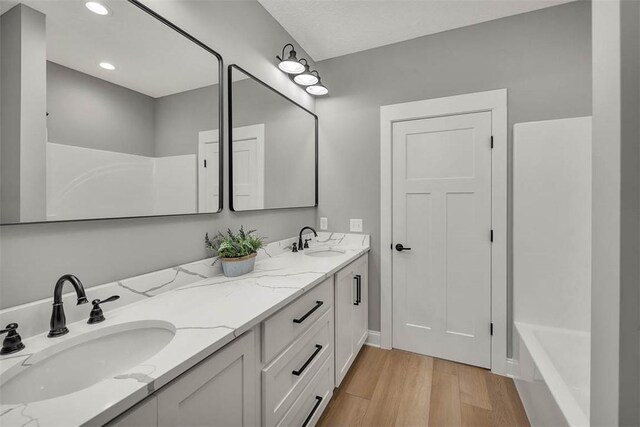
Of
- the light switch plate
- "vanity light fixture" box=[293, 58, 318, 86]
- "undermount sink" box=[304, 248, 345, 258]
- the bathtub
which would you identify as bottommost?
the bathtub

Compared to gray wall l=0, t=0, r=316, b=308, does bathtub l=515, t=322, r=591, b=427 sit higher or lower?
lower

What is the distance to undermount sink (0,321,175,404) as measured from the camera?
2.29 feet

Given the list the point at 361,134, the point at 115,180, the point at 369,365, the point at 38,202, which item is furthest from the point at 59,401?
the point at 361,134

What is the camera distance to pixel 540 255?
73.7 inches

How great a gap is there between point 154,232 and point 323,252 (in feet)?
4.38

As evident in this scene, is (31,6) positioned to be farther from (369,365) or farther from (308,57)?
(369,365)

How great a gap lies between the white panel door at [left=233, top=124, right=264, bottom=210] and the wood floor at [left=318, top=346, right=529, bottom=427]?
138 cm

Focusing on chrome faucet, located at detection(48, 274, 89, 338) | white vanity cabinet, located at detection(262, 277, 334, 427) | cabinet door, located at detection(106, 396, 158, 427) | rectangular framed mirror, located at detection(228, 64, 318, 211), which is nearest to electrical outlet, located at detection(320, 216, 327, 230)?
rectangular framed mirror, located at detection(228, 64, 318, 211)

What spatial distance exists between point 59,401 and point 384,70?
2655 millimetres

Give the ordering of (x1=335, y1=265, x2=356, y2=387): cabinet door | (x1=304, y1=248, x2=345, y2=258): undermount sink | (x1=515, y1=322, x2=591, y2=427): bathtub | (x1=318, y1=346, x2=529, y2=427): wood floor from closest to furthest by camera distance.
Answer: (x1=515, y1=322, x2=591, y2=427): bathtub → (x1=318, y1=346, x2=529, y2=427): wood floor → (x1=335, y1=265, x2=356, y2=387): cabinet door → (x1=304, y1=248, x2=345, y2=258): undermount sink

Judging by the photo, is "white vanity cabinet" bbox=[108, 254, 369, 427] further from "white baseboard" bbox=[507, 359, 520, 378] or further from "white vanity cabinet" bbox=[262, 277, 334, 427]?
"white baseboard" bbox=[507, 359, 520, 378]

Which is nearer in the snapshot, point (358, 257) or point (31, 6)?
point (31, 6)

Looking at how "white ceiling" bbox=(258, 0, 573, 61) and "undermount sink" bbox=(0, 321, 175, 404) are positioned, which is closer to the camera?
"undermount sink" bbox=(0, 321, 175, 404)

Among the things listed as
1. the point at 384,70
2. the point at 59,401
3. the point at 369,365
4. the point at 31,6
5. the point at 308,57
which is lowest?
the point at 369,365
